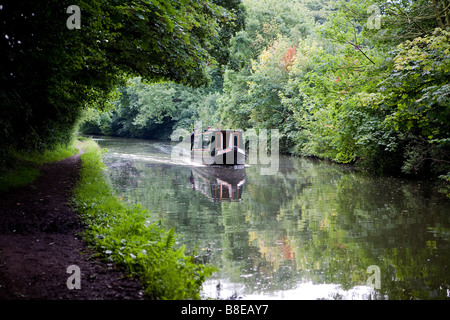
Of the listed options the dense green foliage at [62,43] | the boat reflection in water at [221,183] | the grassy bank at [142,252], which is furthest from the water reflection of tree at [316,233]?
the dense green foliage at [62,43]

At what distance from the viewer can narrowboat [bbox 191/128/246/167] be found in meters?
22.4

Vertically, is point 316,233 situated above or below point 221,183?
below

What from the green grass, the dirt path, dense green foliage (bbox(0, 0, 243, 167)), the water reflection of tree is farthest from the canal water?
dense green foliage (bbox(0, 0, 243, 167))

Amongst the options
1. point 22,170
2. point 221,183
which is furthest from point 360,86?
point 22,170

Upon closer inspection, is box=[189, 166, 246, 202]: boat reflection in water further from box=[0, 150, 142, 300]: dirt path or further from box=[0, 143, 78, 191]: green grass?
box=[0, 150, 142, 300]: dirt path

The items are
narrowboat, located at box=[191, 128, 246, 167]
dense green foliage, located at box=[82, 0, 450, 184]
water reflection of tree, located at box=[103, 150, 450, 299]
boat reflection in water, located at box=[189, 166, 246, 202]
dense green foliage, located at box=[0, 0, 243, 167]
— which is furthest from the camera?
narrowboat, located at box=[191, 128, 246, 167]

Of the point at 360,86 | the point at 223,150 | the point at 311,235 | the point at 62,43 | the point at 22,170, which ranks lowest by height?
the point at 311,235

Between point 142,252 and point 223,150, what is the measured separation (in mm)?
18214

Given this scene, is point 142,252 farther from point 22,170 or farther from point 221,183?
point 221,183

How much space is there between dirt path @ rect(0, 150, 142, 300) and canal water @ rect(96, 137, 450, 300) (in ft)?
4.54

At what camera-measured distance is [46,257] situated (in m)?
4.80

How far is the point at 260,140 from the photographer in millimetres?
34750

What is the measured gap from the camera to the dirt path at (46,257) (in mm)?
3834
